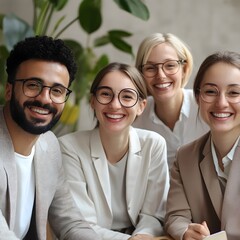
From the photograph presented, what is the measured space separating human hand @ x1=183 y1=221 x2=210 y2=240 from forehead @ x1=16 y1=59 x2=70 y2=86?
0.69 metres

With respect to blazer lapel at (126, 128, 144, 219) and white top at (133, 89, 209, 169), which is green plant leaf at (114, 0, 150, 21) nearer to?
white top at (133, 89, 209, 169)

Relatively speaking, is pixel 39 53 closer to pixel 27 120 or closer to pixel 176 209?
pixel 27 120

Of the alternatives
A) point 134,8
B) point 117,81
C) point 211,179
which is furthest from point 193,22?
point 211,179

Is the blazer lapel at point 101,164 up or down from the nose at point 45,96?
down

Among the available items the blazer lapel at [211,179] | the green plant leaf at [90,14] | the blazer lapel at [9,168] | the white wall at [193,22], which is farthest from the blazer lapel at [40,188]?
the white wall at [193,22]

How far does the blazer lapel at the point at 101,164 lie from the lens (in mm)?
2102

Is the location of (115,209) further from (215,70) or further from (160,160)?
(215,70)

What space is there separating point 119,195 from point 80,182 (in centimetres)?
20

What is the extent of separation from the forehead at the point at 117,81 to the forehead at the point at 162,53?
46cm

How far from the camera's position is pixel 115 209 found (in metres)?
2.14

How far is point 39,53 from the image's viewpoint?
166 centimetres

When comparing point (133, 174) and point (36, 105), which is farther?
point (133, 174)

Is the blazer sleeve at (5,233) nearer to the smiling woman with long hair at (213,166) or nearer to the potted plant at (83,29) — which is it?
the smiling woman with long hair at (213,166)

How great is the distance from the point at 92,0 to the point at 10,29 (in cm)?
60
